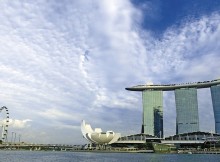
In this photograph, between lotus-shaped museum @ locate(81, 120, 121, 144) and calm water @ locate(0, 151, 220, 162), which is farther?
lotus-shaped museum @ locate(81, 120, 121, 144)

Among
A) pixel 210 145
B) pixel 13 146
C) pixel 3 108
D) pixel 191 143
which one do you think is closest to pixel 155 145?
pixel 210 145

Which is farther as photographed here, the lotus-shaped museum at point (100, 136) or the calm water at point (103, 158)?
the lotus-shaped museum at point (100, 136)

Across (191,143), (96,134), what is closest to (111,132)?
(96,134)

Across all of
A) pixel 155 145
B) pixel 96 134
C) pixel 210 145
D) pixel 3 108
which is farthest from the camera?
pixel 96 134

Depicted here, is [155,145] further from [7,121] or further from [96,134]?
[7,121]

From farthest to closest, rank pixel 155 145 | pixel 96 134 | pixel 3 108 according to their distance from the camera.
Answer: pixel 96 134 → pixel 3 108 → pixel 155 145

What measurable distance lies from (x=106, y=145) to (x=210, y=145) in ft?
204

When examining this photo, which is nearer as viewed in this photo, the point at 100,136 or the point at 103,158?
the point at 103,158

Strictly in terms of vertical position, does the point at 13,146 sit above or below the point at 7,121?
below

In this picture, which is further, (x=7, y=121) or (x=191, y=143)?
(x=191, y=143)

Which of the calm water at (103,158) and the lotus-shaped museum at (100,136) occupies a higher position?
the lotus-shaped museum at (100,136)

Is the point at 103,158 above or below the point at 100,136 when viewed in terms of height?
below

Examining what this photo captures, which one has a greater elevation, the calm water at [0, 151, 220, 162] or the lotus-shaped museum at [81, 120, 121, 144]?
the lotus-shaped museum at [81, 120, 121, 144]

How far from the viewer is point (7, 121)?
558ft
